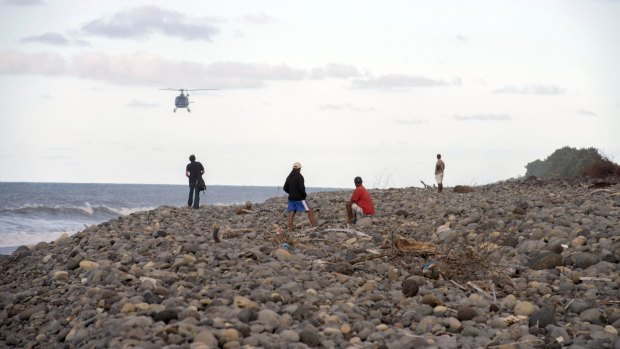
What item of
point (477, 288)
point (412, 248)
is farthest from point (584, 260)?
point (412, 248)

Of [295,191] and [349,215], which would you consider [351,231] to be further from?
[349,215]

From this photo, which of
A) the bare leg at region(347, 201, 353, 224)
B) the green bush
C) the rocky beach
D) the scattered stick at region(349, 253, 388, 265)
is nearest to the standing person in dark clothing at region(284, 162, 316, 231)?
the rocky beach

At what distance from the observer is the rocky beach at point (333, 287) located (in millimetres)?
8258

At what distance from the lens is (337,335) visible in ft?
26.9

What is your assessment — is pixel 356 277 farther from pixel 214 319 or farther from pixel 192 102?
pixel 192 102

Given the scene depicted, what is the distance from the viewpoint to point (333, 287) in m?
10.1

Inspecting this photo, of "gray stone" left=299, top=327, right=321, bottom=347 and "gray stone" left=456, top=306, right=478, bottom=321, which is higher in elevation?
"gray stone" left=456, top=306, right=478, bottom=321

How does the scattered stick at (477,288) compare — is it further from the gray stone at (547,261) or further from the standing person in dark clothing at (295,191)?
the standing person in dark clothing at (295,191)

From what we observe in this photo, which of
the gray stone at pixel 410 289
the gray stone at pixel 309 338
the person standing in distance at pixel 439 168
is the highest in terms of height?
the person standing in distance at pixel 439 168

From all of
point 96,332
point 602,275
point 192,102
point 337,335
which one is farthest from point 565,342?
point 192,102

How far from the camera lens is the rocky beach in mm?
8258

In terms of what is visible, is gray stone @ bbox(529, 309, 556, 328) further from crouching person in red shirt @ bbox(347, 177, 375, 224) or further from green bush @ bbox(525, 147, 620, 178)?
green bush @ bbox(525, 147, 620, 178)

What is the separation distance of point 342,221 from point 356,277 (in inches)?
253

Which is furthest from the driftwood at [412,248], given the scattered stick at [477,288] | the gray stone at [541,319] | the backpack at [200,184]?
the backpack at [200,184]
